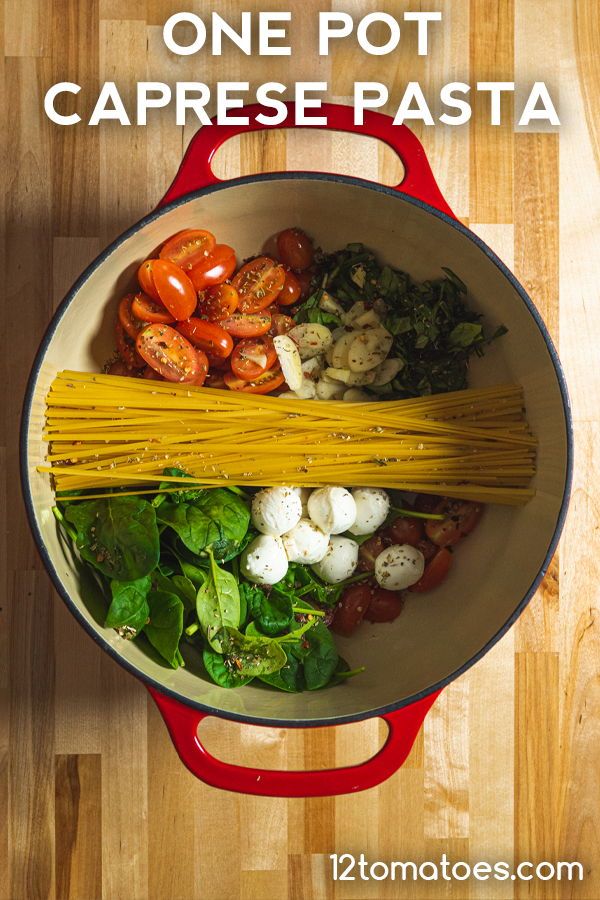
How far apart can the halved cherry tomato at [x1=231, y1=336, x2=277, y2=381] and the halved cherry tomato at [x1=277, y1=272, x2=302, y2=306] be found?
62 mm

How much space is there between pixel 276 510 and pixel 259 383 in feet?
0.56

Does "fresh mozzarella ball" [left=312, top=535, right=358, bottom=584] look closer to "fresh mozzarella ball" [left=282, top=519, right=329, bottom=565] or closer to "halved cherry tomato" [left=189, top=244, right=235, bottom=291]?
"fresh mozzarella ball" [left=282, top=519, right=329, bottom=565]

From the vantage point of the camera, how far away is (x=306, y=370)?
1.12m

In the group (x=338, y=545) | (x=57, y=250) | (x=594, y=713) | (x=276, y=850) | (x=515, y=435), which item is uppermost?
(x=57, y=250)

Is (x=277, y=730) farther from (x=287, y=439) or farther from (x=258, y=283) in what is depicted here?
(x=258, y=283)

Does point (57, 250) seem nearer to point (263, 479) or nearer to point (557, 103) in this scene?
point (263, 479)

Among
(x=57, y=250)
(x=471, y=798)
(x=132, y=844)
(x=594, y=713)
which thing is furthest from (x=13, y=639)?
(x=594, y=713)

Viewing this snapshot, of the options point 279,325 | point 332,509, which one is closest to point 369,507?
point 332,509

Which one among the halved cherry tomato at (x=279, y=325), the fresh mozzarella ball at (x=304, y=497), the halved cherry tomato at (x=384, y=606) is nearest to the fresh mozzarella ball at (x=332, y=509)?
the fresh mozzarella ball at (x=304, y=497)

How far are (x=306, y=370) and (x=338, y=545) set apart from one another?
0.78 ft

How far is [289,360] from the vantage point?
3.57 ft

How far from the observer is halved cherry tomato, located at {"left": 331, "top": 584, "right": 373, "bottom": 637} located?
112 cm

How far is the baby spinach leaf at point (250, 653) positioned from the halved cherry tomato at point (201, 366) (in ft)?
1.04

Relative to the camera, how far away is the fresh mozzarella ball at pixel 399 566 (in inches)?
43.5
